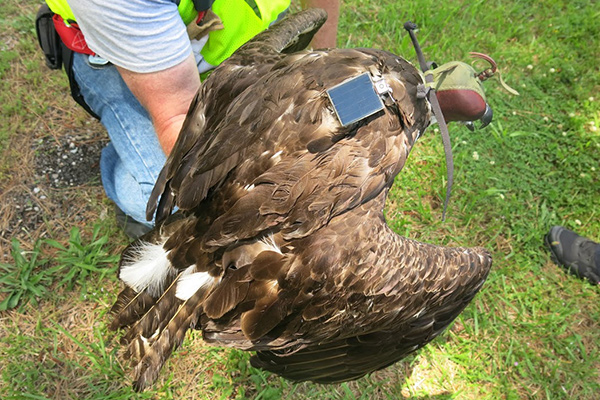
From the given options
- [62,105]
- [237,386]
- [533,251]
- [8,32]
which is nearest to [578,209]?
[533,251]

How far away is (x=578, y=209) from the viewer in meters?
3.80

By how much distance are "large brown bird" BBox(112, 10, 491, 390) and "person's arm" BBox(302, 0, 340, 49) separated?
4.53ft

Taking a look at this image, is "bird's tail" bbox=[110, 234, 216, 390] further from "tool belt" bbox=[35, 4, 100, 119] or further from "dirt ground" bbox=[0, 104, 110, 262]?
"dirt ground" bbox=[0, 104, 110, 262]

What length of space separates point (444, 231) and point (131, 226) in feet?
8.03

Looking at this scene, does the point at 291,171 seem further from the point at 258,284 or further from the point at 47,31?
the point at 47,31

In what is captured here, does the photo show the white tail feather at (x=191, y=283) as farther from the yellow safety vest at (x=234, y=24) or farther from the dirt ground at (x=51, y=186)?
the dirt ground at (x=51, y=186)

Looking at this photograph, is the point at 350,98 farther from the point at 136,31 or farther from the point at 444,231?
the point at 444,231

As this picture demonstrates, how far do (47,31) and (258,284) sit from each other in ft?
6.81

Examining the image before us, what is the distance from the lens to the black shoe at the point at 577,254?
3449 mm

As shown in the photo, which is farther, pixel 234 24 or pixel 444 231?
pixel 444 231

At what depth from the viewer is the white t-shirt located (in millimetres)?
2066

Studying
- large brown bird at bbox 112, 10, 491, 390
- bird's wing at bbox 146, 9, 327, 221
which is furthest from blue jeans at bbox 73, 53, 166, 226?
large brown bird at bbox 112, 10, 491, 390

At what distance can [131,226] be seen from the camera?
10.4 feet

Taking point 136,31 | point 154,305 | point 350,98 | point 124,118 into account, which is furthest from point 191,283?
point 124,118
